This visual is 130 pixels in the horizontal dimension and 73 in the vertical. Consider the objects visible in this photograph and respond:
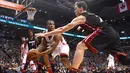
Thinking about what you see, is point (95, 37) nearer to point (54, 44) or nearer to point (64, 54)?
point (54, 44)

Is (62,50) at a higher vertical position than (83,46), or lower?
lower

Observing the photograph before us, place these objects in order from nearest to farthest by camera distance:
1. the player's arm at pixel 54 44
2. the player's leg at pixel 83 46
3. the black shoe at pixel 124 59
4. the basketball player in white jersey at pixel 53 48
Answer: the player's leg at pixel 83 46
the black shoe at pixel 124 59
the player's arm at pixel 54 44
the basketball player in white jersey at pixel 53 48

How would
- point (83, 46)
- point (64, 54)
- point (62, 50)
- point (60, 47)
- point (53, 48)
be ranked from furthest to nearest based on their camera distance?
point (60, 47)
point (62, 50)
point (64, 54)
point (53, 48)
point (83, 46)

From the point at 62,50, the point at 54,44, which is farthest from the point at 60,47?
the point at 54,44

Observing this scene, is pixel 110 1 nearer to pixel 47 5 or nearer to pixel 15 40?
pixel 47 5

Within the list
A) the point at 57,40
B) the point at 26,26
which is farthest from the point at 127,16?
the point at 57,40

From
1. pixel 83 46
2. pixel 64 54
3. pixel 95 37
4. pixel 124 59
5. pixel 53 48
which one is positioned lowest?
pixel 64 54

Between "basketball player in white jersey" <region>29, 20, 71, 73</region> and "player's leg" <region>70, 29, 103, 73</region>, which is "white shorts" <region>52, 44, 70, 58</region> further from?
"player's leg" <region>70, 29, 103, 73</region>

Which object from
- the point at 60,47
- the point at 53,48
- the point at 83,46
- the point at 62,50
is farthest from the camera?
the point at 60,47

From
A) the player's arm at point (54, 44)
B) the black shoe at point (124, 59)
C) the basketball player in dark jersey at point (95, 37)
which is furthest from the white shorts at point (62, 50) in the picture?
the black shoe at point (124, 59)

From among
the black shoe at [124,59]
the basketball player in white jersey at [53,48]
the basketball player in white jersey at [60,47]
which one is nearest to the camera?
the black shoe at [124,59]

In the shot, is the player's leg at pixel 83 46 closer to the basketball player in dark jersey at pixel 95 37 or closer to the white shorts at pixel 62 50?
the basketball player in dark jersey at pixel 95 37

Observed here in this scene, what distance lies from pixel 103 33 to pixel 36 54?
1.72 meters

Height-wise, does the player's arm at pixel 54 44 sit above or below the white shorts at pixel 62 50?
above
